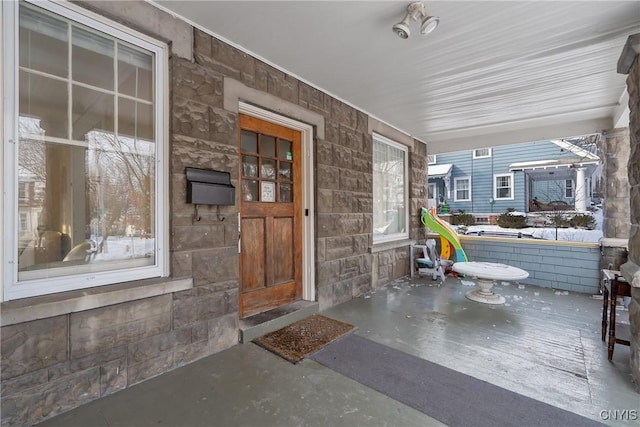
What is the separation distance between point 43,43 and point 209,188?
1.37 metres

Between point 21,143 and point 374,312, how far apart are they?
11.6 ft

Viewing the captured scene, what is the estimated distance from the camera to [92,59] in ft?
6.71

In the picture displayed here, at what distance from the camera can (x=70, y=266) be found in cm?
192

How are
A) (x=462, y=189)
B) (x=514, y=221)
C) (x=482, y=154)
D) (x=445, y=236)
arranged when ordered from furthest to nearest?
(x=462, y=189), (x=482, y=154), (x=514, y=221), (x=445, y=236)

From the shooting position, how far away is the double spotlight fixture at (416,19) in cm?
213

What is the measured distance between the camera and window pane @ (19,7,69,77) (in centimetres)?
177

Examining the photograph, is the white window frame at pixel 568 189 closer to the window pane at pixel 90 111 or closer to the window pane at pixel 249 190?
the window pane at pixel 249 190

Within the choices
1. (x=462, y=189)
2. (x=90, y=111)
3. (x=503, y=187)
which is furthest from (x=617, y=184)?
(x=462, y=189)

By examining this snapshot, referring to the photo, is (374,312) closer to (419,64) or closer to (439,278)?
(439,278)

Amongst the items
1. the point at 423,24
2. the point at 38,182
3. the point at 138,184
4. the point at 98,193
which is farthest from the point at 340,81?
the point at 38,182

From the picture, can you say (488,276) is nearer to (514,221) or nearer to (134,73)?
(134,73)

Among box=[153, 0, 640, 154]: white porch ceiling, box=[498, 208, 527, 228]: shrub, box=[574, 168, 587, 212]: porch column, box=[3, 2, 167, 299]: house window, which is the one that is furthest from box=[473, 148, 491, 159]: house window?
box=[3, 2, 167, 299]: house window

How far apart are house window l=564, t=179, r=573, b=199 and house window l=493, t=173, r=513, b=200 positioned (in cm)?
189

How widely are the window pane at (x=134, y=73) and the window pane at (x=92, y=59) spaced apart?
2.4 inches
